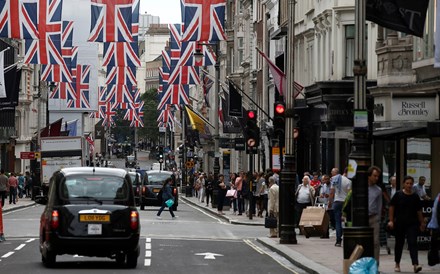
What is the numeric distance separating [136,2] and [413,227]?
31814mm

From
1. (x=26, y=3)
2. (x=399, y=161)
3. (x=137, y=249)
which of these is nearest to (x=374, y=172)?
(x=137, y=249)

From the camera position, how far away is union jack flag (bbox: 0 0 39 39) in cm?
4888

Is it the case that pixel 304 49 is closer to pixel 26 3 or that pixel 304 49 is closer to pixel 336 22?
pixel 336 22

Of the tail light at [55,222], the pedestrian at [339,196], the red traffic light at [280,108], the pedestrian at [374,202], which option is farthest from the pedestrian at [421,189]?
the tail light at [55,222]

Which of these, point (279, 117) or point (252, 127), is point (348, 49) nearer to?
point (252, 127)

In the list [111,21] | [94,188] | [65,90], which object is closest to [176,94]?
[65,90]

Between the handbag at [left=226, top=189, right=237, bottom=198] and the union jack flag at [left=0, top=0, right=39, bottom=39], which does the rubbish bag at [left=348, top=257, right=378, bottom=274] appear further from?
the handbag at [left=226, top=189, right=237, bottom=198]

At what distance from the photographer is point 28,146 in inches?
4264

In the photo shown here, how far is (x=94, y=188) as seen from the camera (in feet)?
76.2

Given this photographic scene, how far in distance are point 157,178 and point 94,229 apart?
132 ft

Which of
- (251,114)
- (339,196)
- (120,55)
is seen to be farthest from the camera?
(120,55)

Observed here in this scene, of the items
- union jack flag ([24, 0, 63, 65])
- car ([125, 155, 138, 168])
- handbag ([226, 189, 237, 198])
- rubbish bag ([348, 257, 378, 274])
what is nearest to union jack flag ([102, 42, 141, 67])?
union jack flag ([24, 0, 63, 65])

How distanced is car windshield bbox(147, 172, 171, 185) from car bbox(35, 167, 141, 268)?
38827mm

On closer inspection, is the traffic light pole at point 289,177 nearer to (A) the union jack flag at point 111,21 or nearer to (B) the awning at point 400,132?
(B) the awning at point 400,132
